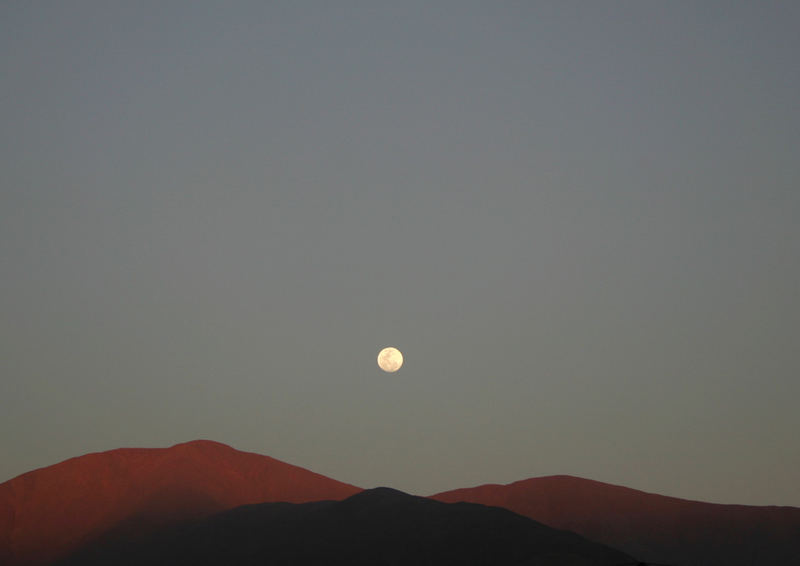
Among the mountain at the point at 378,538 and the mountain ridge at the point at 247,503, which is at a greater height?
the mountain ridge at the point at 247,503

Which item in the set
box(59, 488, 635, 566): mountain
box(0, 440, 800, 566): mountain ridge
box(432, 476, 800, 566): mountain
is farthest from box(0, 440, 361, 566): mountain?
box(432, 476, 800, 566): mountain

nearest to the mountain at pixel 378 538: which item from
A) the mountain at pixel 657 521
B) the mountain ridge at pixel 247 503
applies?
the mountain ridge at pixel 247 503

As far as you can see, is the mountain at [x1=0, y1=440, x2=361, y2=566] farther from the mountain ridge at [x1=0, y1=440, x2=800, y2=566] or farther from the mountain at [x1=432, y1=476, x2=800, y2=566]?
the mountain at [x1=432, y1=476, x2=800, y2=566]

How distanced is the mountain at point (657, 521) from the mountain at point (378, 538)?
32.2 m

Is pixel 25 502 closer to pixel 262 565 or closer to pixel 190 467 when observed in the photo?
pixel 190 467

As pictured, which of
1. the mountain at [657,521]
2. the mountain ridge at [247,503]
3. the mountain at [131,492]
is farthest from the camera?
the mountain at [657,521]

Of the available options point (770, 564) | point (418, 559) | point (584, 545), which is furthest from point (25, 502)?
point (770, 564)

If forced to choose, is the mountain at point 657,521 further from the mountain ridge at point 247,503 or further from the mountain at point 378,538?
the mountain at point 378,538

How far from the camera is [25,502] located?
87062 mm

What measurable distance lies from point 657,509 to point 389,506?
3919 cm

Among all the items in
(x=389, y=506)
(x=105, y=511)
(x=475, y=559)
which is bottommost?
(x=475, y=559)

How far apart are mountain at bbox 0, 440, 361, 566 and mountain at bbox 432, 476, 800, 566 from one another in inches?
716

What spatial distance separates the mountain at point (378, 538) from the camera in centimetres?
5059

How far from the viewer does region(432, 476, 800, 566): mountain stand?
83.2 m
